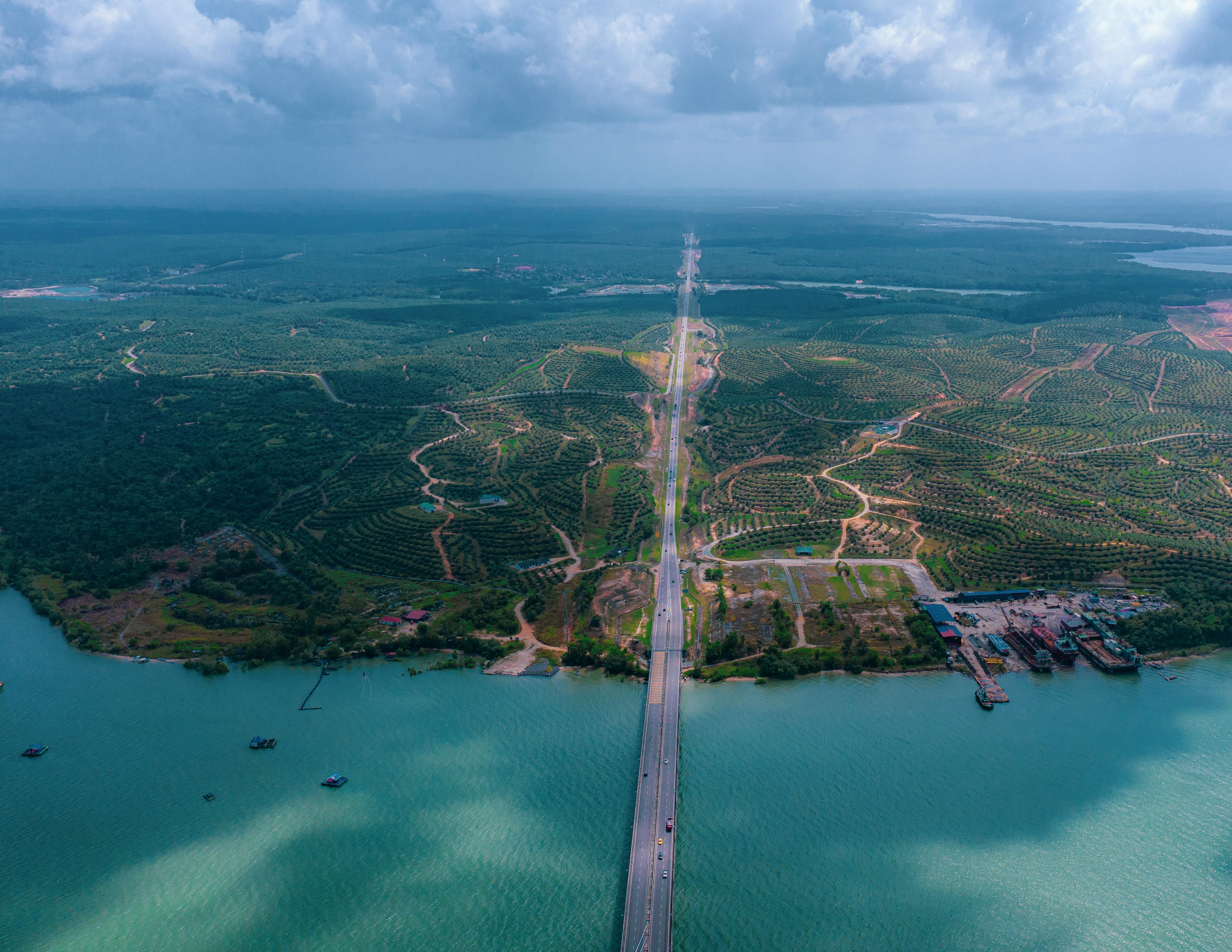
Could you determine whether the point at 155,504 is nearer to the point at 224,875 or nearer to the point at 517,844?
the point at 224,875

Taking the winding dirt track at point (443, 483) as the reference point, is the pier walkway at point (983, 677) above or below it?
→ below

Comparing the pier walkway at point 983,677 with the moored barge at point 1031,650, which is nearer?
the pier walkway at point 983,677

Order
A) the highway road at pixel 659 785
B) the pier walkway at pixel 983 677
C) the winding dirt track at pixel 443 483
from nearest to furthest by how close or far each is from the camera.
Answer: the highway road at pixel 659 785 < the pier walkway at pixel 983 677 < the winding dirt track at pixel 443 483

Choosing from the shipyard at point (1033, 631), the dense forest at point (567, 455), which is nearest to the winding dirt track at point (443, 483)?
the dense forest at point (567, 455)

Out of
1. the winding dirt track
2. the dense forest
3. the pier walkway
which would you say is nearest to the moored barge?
the pier walkway

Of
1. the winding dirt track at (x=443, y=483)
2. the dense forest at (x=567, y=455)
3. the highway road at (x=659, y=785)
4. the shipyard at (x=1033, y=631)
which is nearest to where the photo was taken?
the highway road at (x=659, y=785)

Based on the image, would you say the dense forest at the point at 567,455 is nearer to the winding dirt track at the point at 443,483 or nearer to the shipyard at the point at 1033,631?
the winding dirt track at the point at 443,483

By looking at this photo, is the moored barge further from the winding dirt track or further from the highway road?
the winding dirt track

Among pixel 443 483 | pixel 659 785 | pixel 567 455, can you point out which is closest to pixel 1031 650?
pixel 659 785

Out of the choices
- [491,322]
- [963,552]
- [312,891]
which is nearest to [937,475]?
[963,552]
